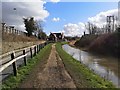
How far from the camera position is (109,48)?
46.2 metres

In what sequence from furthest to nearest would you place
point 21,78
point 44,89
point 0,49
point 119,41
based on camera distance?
point 119,41, point 0,49, point 21,78, point 44,89

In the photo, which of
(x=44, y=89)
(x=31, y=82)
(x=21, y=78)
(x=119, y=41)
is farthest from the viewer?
(x=119, y=41)

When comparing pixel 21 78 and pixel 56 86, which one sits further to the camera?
pixel 21 78

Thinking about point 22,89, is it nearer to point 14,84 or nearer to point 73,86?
point 14,84

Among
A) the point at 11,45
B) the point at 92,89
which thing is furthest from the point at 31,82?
the point at 11,45

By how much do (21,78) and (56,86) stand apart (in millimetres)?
2438

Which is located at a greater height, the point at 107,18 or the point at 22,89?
the point at 107,18

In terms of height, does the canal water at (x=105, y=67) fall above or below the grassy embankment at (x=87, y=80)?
below

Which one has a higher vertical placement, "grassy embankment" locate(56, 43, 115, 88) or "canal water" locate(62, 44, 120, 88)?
"grassy embankment" locate(56, 43, 115, 88)

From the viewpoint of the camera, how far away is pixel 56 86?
31.4ft

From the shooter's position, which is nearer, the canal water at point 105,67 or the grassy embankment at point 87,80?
the grassy embankment at point 87,80

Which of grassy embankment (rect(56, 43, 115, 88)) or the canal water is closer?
grassy embankment (rect(56, 43, 115, 88))

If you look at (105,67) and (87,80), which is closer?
(87,80)

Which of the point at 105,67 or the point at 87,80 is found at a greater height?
the point at 87,80
